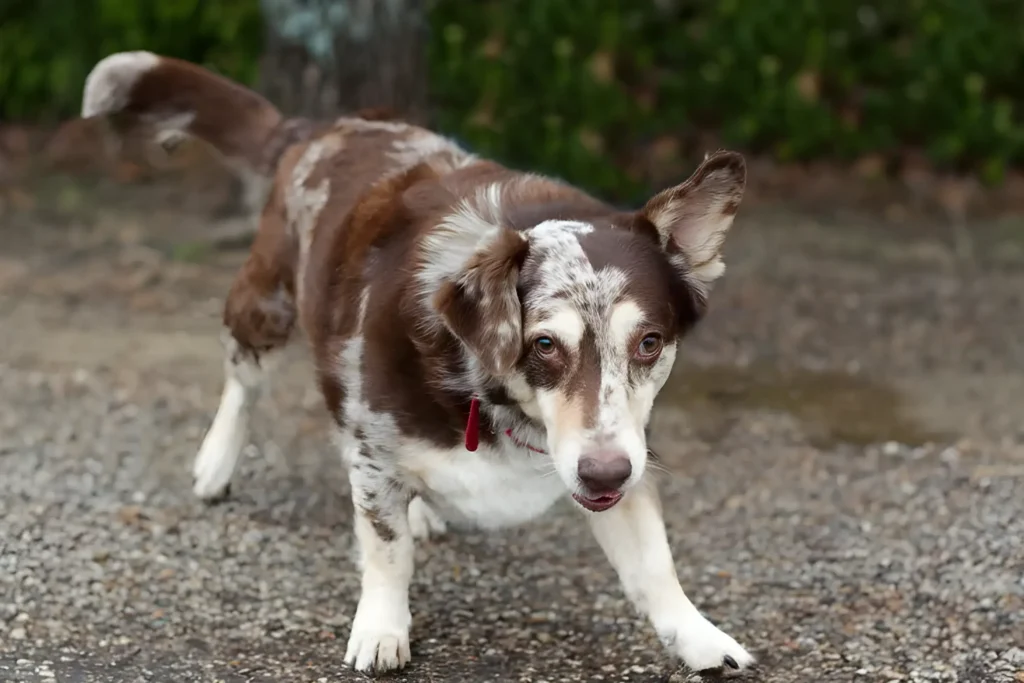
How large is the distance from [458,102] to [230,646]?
21.3ft

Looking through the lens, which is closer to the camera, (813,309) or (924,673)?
(924,673)

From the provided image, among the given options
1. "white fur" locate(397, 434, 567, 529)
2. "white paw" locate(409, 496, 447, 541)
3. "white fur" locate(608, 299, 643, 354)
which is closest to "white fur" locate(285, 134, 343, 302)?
"white paw" locate(409, 496, 447, 541)

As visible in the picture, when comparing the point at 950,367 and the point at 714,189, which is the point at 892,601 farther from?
the point at 950,367

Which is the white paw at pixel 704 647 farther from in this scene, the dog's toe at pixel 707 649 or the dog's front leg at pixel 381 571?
the dog's front leg at pixel 381 571

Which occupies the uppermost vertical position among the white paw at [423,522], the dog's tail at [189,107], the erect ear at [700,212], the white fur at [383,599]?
the erect ear at [700,212]

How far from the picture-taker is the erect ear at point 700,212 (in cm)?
319

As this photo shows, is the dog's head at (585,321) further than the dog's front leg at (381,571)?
No

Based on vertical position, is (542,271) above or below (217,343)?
above

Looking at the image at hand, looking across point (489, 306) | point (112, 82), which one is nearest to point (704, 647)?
point (489, 306)

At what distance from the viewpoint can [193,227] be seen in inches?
341

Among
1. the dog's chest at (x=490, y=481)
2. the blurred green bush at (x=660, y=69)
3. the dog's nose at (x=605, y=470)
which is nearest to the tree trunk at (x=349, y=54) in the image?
the blurred green bush at (x=660, y=69)

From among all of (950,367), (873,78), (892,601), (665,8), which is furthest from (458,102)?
(892,601)

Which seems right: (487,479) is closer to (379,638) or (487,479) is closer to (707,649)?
(379,638)

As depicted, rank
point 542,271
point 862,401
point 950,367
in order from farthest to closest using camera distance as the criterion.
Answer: point 950,367, point 862,401, point 542,271
